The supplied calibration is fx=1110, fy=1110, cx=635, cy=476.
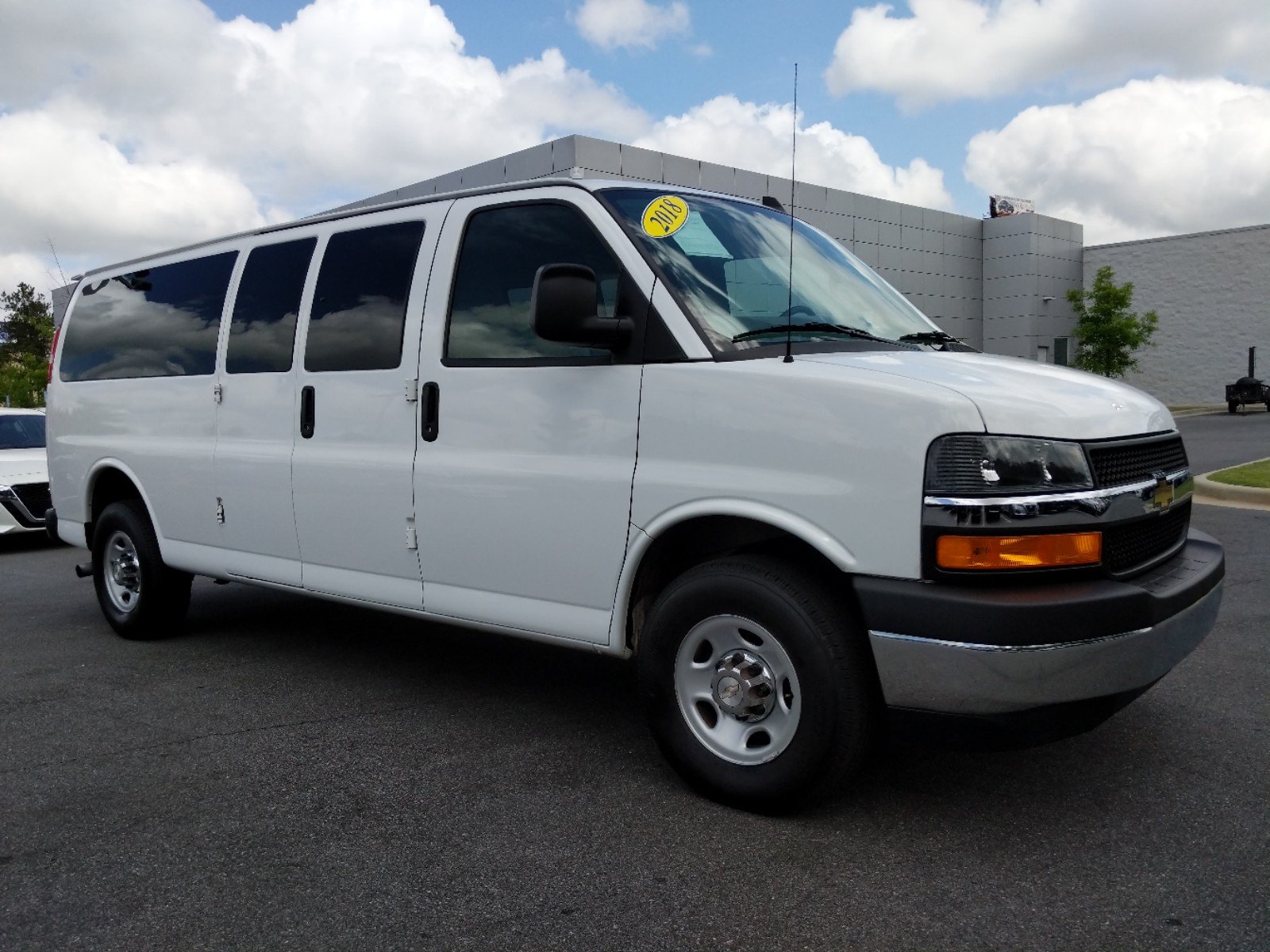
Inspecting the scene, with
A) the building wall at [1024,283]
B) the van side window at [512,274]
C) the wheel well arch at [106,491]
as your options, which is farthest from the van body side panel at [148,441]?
the building wall at [1024,283]

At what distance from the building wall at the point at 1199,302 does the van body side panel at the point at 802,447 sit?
4738 cm

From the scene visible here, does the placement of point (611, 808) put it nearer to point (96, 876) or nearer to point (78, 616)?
point (96, 876)

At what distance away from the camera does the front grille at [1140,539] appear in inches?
125

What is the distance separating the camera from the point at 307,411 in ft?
16.0

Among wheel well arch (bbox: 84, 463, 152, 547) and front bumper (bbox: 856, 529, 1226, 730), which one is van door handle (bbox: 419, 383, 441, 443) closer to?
front bumper (bbox: 856, 529, 1226, 730)

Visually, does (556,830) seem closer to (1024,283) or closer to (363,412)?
(363,412)

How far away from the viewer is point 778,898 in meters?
2.95

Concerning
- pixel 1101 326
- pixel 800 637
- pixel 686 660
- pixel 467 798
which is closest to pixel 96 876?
pixel 467 798

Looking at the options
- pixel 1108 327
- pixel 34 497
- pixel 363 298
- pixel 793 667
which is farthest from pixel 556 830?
pixel 1108 327

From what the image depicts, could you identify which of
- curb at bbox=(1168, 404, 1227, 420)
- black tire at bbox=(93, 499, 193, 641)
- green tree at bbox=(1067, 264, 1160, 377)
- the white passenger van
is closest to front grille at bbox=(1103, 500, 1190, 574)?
the white passenger van

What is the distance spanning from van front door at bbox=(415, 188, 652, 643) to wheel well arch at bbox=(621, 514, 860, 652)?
10 cm

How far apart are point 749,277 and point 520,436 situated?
101 centimetres

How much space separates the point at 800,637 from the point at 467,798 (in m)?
1.29

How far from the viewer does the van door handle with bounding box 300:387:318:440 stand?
4.86 metres
